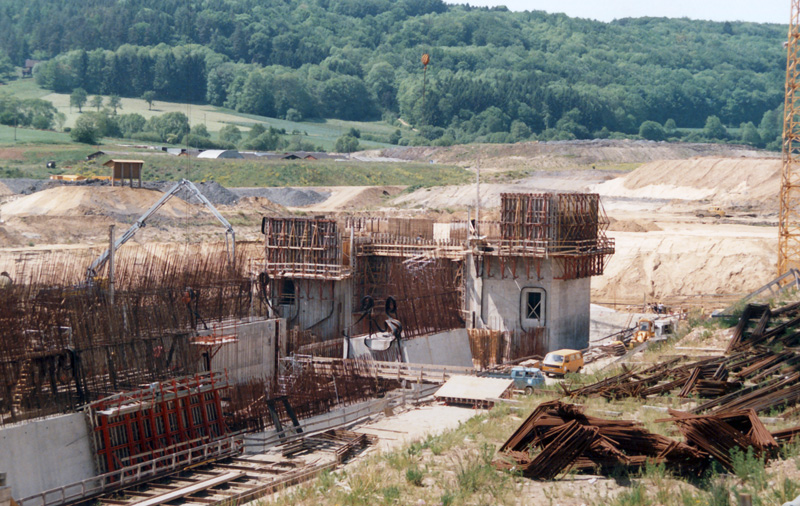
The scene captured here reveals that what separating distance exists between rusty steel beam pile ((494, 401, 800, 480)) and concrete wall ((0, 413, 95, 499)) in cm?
1207

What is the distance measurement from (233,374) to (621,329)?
22240 mm

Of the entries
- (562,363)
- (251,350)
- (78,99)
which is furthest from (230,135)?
(562,363)

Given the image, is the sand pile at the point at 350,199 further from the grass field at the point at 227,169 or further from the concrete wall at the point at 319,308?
the concrete wall at the point at 319,308

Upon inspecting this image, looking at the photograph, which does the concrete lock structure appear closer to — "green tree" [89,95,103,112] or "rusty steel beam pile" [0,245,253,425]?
"rusty steel beam pile" [0,245,253,425]

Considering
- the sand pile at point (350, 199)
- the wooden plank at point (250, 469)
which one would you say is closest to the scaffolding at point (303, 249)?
the wooden plank at point (250, 469)

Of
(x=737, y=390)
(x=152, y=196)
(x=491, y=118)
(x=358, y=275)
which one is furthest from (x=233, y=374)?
(x=491, y=118)

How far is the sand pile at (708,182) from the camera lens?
91.6 m

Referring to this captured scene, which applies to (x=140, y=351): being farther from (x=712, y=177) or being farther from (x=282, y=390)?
(x=712, y=177)

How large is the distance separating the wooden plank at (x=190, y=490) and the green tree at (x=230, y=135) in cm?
13060

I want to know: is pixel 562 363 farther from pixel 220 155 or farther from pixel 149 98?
pixel 149 98

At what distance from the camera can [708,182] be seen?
97875 mm

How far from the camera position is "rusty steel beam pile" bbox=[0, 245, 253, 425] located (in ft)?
83.0

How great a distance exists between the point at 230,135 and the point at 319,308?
116 meters

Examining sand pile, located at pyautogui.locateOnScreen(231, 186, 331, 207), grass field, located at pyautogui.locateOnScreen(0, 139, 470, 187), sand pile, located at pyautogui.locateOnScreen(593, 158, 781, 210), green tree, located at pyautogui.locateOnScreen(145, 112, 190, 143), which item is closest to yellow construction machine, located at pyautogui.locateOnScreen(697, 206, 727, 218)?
sand pile, located at pyautogui.locateOnScreen(593, 158, 781, 210)
